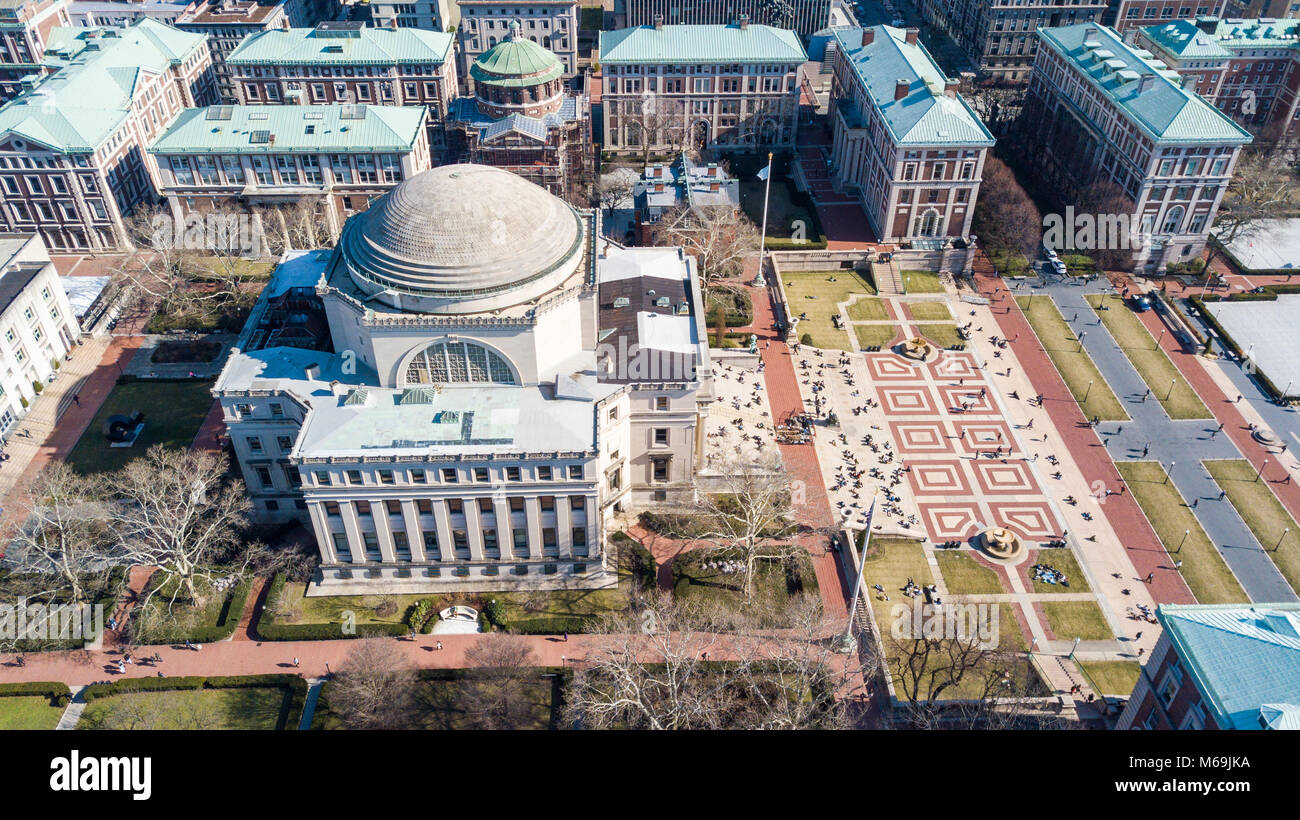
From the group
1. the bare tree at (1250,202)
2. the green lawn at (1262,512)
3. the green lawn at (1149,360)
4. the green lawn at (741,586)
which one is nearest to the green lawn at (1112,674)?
the green lawn at (1262,512)

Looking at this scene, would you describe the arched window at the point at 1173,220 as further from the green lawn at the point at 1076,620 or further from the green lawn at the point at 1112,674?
the green lawn at the point at 1112,674

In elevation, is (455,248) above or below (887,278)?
above

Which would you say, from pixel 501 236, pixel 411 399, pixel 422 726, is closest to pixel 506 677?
pixel 422 726

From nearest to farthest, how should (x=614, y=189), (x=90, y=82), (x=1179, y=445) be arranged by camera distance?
(x=1179, y=445), (x=90, y=82), (x=614, y=189)

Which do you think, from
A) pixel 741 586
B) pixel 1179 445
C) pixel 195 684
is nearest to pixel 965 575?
pixel 741 586

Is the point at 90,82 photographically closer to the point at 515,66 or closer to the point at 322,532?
the point at 515,66

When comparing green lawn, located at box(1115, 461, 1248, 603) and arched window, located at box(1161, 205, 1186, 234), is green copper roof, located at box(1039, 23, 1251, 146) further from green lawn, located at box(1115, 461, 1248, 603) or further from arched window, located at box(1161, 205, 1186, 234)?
green lawn, located at box(1115, 461, 1248, 603)

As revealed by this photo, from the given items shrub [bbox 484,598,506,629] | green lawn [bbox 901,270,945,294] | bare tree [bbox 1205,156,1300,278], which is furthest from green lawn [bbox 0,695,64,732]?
bare tree [bbox 1205,156,1300,278]
